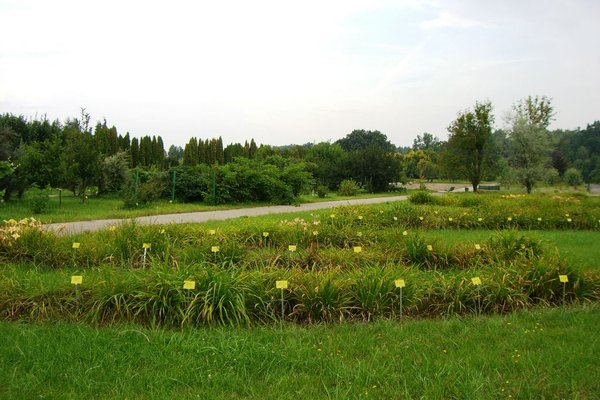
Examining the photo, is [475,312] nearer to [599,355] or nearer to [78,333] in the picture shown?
[599,355]

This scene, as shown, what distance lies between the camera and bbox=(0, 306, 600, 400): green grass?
A: 8.96ft

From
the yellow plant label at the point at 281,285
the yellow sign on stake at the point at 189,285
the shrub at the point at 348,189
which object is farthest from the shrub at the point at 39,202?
the shrub at the point at 348,189

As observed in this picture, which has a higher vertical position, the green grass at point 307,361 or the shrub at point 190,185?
the shrub at point 190,185

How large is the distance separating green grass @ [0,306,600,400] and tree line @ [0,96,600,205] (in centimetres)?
A: 859

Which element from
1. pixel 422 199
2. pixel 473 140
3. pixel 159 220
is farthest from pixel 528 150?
pixel 159 220

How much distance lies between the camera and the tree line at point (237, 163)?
15.7 metres

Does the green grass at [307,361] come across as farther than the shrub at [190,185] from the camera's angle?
No

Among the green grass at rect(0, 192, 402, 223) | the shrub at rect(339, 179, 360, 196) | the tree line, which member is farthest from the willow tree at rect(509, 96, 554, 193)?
the green grass at rect(0, 192, 402, 223)

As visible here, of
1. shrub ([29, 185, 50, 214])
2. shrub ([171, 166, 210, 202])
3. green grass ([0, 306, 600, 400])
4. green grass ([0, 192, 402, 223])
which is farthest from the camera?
shrub ([171, 166, 210, 202])

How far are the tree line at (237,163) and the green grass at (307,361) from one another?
8.59 m

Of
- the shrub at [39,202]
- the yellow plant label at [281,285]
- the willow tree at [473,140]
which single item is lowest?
the yellow plant label at [281,285]

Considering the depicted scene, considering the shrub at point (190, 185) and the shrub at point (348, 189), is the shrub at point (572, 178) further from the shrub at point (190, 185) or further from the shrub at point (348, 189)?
the shrub at point (190, 185)

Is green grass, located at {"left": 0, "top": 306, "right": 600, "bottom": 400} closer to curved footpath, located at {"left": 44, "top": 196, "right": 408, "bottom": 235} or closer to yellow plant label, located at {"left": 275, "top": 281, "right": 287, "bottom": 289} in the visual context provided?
yellow plant label, located at {"left": 275, "top": 281, "right": 287, "bottom": 289}

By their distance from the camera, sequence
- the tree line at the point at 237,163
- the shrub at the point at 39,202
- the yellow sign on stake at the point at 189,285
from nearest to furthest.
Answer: the yellow sign on stake at the point at 189,285, the shrub at the point at 39,202, the tree line at the point at 237,163
